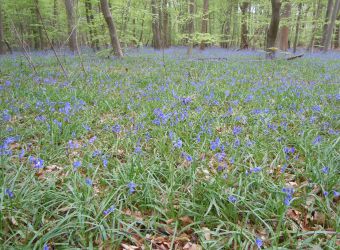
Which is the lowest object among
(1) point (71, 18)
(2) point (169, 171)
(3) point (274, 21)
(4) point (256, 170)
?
(2) point (169, 171)

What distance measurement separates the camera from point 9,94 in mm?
5730

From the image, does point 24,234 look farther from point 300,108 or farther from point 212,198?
Answer: point 300,108

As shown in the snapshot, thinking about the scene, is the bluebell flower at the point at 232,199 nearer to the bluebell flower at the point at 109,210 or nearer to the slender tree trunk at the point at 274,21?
the bluebell flower at the point at 109,210

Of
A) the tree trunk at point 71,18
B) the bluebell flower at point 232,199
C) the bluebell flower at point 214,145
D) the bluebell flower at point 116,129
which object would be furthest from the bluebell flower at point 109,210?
the tree trunk at point 71,18

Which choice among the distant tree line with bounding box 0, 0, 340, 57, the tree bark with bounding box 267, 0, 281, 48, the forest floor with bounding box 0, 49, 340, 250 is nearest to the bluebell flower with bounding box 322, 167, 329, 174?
the forest floor with bounding box 0, 49, 340, 250

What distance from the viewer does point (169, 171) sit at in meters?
2.89

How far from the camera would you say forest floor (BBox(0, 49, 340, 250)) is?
7.02 ft

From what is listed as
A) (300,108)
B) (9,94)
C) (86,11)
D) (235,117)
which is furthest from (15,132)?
(86,11)

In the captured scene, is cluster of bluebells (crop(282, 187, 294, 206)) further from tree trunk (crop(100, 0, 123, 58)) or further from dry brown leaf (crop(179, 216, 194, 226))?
tree trunk (crop(100, 0, 123, 58))

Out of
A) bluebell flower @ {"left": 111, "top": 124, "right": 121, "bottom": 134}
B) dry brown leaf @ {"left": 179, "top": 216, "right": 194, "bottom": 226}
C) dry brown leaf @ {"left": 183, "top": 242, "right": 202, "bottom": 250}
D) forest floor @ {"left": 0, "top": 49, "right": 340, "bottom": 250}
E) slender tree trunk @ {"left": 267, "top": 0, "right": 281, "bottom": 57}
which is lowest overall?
dry brown leaf @ {"left": 183, "top": 242, "right": 202, "bottom": 250}

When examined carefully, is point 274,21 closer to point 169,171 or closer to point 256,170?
point 256,170

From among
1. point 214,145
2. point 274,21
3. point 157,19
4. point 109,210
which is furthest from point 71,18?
point 109,210

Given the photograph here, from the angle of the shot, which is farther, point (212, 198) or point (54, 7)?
point (54, 7)

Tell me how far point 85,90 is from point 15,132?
2.59m
